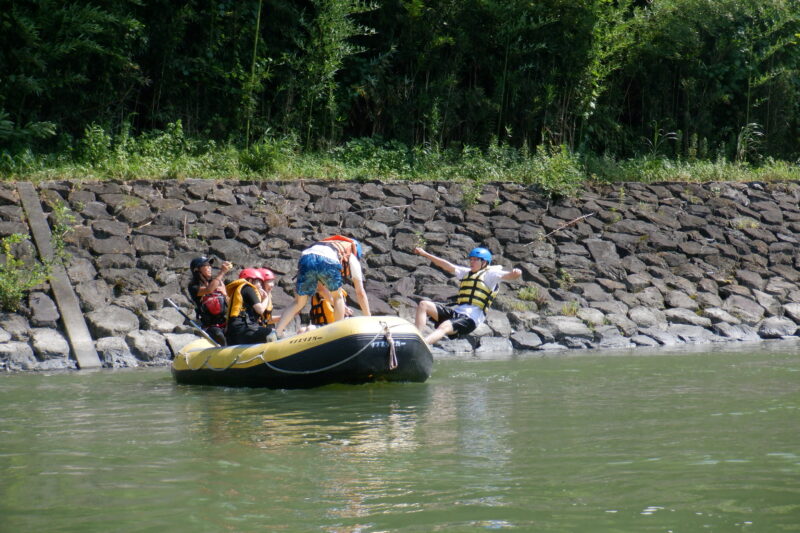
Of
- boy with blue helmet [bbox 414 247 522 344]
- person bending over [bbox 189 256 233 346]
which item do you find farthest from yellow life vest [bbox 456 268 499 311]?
person bending over [bbox 189 256 233 346]

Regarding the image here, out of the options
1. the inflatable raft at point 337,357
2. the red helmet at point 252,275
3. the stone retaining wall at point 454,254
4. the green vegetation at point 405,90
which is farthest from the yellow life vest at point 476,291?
the green vegetation at point 405,90

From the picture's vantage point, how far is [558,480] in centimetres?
495

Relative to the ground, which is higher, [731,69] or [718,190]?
[731,69]

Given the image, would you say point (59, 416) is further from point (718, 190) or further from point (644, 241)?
point (718, 190)

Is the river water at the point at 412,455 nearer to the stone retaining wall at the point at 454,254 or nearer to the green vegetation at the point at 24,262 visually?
the green vegetation at the point at 24,262

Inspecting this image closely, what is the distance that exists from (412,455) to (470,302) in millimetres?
4780

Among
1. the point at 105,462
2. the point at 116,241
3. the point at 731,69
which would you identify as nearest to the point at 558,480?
the point at 105,462

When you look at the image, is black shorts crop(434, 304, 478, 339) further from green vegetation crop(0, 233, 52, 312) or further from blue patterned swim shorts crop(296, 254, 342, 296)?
green vegetation crop(0, 233, 52, 312)

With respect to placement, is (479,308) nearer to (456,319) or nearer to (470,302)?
(470,302)

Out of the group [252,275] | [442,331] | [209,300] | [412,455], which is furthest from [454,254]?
[412,455]

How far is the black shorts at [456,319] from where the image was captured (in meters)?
10.1

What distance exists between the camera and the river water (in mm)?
4320

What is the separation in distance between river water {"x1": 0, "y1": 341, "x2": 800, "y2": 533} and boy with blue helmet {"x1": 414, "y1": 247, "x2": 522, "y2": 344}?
94 centimetres

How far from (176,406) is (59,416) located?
0.96 meters
